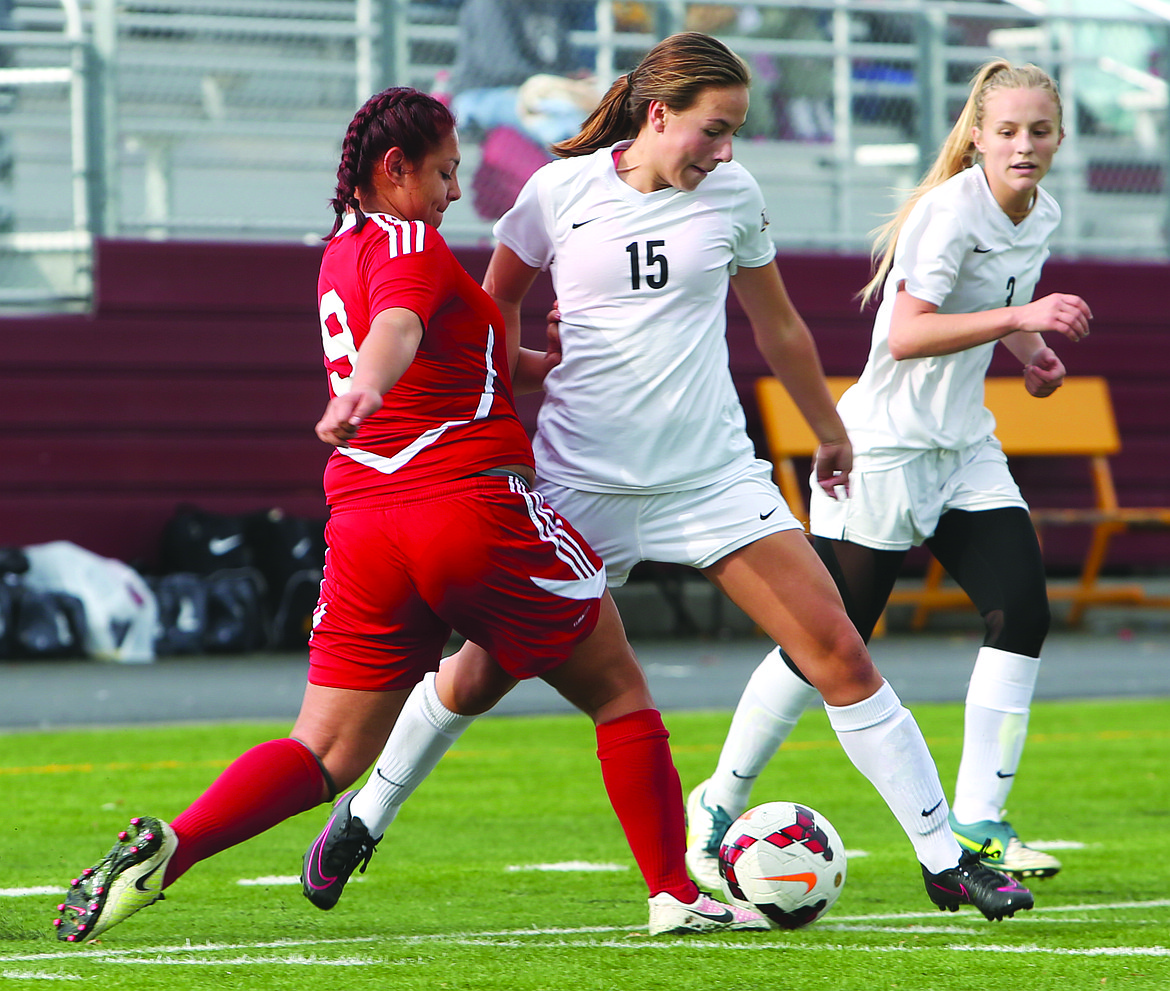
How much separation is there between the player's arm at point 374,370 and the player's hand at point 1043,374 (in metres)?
1.86

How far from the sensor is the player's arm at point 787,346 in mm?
4102

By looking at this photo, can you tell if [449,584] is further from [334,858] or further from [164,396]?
[164,396]

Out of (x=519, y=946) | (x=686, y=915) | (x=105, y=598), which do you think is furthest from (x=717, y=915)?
(x=105, y=598)

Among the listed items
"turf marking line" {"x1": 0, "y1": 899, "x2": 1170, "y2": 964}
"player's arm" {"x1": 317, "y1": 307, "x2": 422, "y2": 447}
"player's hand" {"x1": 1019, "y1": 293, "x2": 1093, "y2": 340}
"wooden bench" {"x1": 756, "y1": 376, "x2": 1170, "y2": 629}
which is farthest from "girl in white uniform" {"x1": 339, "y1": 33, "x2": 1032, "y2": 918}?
"wooden bench" {"x1": 756, "y1": 376, "x2": 1170, "y2": 629}

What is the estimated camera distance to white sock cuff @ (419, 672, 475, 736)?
4.09m

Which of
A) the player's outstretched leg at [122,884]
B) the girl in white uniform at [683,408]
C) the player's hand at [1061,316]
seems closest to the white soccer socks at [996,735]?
the girl in white uniform at [683,408]

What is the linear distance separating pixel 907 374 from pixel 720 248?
1.04 m

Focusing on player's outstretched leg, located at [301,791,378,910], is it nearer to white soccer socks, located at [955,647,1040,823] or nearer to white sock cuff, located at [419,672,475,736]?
white sock cuff, located at [419,672,475,736]

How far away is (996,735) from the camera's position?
15.2ft

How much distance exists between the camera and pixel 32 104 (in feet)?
37.9

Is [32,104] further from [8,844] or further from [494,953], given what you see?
[494,953]

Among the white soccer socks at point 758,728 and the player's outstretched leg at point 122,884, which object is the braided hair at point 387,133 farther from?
the white soccer socks at point 758,728

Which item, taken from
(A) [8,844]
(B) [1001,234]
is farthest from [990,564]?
(A) [8,844]

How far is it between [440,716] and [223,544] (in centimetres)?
750
